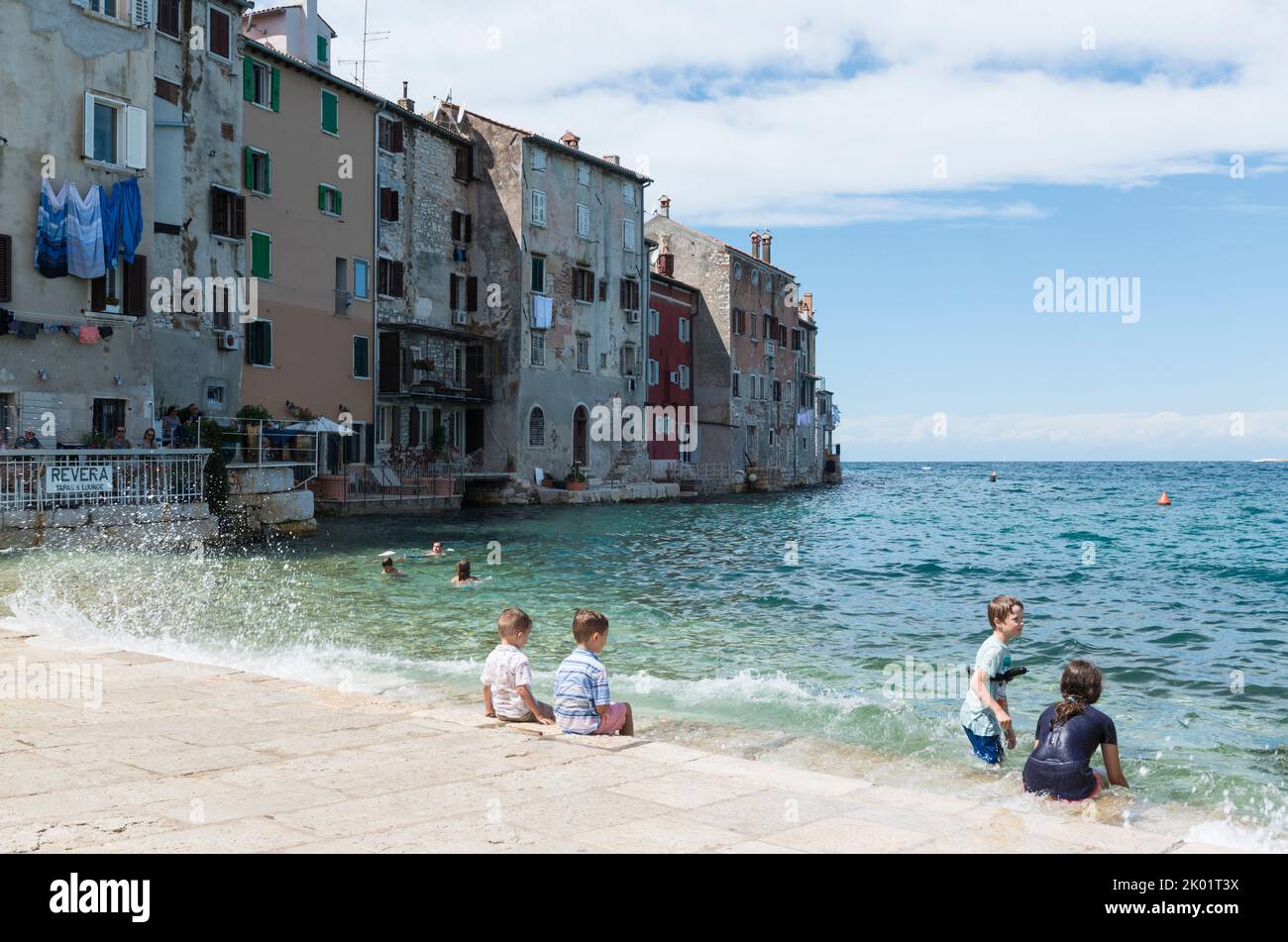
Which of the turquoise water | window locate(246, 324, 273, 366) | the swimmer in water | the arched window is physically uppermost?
window locate(246, 324, 273, 366)

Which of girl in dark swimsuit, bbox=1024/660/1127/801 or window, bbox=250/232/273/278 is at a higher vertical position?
window, bbox=250/232/273/278

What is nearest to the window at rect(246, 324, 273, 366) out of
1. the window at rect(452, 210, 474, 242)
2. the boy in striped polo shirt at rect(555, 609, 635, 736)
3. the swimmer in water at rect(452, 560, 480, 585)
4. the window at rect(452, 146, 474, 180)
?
the window at rect(452, 210, 474, 242)

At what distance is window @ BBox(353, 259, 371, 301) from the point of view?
4094cm

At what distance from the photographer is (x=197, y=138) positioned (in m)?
33.4

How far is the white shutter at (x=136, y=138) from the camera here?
28656 millimetres

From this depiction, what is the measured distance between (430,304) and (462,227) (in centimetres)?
463

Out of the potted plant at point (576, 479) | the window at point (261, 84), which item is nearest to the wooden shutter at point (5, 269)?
the window at point (261, 84)

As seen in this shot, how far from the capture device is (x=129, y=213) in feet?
93.6

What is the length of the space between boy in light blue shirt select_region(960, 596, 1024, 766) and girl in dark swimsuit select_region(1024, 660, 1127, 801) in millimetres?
710

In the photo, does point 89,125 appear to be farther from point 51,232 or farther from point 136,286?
point 136,286

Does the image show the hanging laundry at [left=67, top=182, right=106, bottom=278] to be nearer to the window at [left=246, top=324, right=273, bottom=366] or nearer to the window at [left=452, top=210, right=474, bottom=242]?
the window at [left=246, top=324, right=273, bottom=366]

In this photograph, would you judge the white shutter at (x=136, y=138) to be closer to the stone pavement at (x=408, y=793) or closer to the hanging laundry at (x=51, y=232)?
the hanging laundry at (x=51, y=232)
